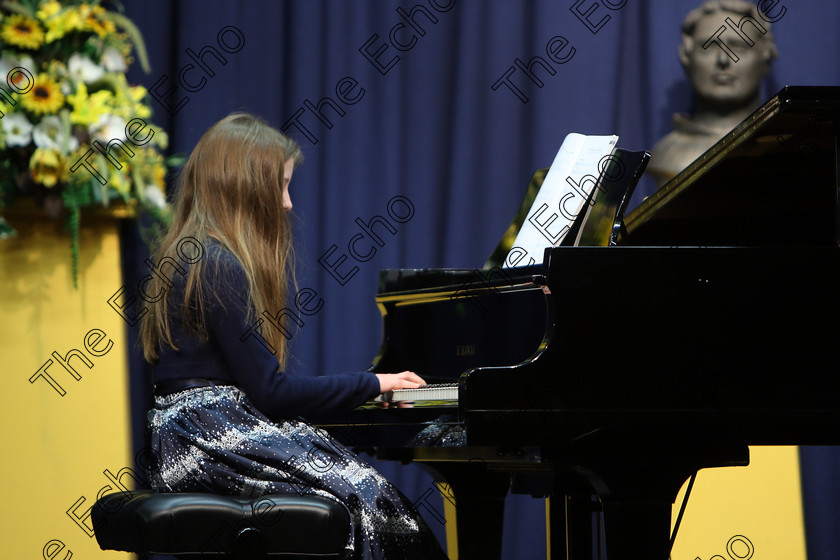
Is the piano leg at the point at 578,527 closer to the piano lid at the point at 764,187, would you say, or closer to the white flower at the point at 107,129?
the piano lid at the point at 764,187

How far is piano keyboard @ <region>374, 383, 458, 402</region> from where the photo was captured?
1.99m

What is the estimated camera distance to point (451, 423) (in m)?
1.96

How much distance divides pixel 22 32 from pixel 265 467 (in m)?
1.82

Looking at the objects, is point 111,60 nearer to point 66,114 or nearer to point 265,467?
point 66,114

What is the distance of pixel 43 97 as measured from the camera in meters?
2.89

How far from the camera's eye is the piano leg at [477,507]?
Result: 2.47 meters

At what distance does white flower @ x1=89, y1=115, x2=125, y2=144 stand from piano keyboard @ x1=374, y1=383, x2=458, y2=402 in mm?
1389

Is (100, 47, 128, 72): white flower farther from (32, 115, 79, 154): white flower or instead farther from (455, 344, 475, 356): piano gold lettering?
(455, 344, 475, 356): piano gold lettering

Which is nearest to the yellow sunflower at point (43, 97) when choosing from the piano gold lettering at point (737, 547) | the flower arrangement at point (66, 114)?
the flower arrangement at point (66, 114)

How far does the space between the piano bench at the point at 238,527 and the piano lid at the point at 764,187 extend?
38.5 inches

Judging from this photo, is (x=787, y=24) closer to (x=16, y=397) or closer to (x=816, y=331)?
(x=816, y=331)

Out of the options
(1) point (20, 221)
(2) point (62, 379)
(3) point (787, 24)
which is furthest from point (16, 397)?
(3) point (787, 24)

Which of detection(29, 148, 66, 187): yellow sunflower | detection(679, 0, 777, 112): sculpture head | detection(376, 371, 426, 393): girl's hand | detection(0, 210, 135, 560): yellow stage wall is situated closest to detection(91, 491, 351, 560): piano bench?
detection(376, 371, 426, 393): girl's hand

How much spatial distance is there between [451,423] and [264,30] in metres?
2.32
